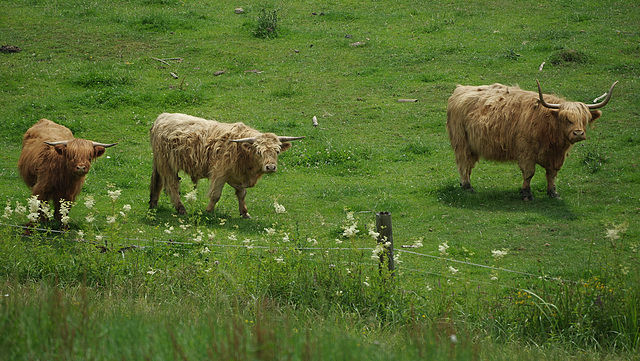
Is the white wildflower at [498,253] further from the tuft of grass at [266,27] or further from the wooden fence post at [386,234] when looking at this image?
the tuft of grass at [266,27]

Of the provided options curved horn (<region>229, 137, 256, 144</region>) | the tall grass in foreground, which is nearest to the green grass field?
the tall grass in foreground

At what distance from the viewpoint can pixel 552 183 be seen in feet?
38.2

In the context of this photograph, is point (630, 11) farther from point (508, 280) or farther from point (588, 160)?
point (508, 280)

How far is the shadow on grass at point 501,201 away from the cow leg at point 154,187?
5.59 metres

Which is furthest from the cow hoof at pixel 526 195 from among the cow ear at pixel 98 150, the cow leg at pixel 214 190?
the cow ear at pixel 98 150

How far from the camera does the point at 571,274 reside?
25.1 feet

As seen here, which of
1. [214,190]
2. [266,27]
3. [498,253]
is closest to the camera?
[498,253]

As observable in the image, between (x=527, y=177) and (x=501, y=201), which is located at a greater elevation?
(x=527, y=177)

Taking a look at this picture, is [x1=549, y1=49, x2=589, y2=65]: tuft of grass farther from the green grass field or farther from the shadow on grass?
the shadow on grass

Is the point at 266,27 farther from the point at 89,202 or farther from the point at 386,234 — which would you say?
the point at 386,234

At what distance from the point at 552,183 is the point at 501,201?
1057mm

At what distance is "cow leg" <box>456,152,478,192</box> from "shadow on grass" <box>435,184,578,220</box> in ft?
0.47

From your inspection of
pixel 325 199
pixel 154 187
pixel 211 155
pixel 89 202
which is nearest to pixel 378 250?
pixel 89 202

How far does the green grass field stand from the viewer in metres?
4.84
